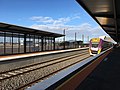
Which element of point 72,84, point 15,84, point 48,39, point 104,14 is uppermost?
point 104,14

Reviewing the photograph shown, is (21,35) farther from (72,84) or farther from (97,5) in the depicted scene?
(72,84)

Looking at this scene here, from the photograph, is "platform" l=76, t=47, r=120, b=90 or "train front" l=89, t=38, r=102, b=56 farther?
"train front" l=89, t=38, r=102, b=56

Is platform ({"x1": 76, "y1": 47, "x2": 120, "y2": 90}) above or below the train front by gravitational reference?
below

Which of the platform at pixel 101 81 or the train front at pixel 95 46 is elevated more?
the train front at pixel 95 46

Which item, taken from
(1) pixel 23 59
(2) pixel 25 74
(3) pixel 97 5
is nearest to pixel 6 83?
(2) pixel 25 74

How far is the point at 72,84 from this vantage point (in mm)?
5543

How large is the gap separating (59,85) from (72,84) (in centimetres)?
88

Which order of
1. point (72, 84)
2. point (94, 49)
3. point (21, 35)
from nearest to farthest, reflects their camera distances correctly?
1. point (72, 84)
2. point (21, 35)
3. point (94, 49)

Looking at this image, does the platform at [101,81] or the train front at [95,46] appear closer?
the platform at [101,81]

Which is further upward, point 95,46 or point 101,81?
point 95,46

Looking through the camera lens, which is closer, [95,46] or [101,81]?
[101,81]

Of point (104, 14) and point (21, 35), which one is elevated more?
point (104, 14)

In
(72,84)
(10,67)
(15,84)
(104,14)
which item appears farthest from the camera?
(104,14)

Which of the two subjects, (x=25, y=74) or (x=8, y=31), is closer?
(x=25, y=74)
